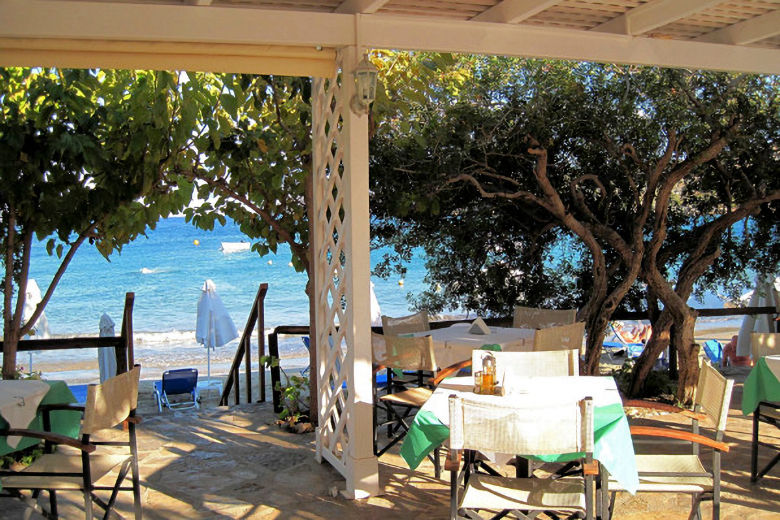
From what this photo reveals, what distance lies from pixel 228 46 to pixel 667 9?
2.33 meters

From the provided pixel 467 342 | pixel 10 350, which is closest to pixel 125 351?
pixel 10 350

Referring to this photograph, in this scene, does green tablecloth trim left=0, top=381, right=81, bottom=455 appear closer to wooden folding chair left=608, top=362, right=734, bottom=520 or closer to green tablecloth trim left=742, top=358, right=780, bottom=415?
wooden folding chair left=608, top=362, right=734, bottom=520

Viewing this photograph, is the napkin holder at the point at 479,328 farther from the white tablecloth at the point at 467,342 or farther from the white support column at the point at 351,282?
the white support column at the point at 351,282

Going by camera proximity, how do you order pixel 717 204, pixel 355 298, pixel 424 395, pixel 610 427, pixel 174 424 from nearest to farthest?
1. pixel 610 427
2. pixel 355 298
3. pixel 424 395
4. pixel 174 424
5. pixel 717 204

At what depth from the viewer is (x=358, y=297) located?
4.37 metres

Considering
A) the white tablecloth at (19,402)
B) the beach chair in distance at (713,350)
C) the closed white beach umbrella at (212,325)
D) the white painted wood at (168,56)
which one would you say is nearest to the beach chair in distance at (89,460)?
the white tablecloth at (19,402)

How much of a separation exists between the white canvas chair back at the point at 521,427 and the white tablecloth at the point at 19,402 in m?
2.31

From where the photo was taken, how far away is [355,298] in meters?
4.37

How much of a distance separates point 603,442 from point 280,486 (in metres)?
2.25

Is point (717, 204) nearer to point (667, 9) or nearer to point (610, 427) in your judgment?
point (667, 9)

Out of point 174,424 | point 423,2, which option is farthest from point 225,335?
point 423,2

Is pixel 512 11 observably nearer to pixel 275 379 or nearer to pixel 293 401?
pixel 293 401

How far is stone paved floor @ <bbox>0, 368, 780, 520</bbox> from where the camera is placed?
13.7 ft

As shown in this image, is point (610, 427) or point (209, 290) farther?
point (209, 290)
